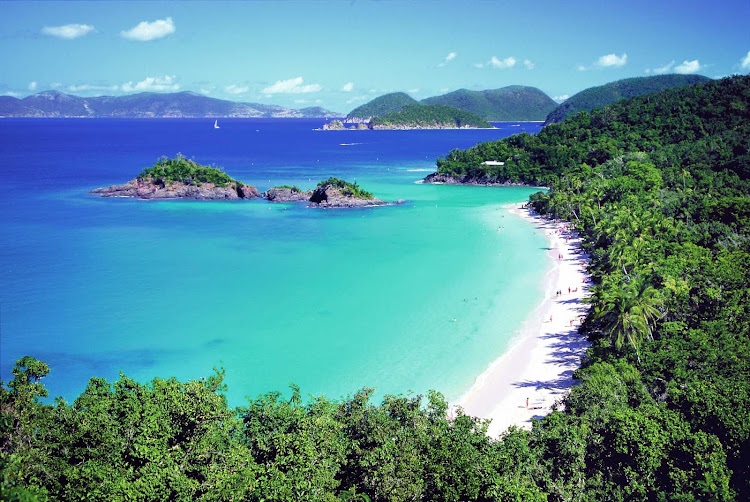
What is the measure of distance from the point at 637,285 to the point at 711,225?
18.9m

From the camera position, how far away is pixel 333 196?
241 feet

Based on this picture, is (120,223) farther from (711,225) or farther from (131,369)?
(711,225)

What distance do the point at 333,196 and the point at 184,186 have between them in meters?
24.0

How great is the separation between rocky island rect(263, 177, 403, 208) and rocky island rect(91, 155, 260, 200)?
5.98m

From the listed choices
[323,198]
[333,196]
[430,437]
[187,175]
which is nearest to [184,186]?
[187,175]

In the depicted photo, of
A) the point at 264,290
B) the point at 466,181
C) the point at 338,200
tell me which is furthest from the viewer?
the point at 466,181

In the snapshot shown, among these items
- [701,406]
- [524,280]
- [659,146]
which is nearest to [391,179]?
[659,146]

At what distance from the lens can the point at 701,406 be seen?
61.2 ft

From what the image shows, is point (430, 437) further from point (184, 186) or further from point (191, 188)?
point (184, 186)

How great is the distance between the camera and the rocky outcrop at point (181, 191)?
7888 cm

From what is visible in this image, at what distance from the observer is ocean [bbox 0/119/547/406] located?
28531mm

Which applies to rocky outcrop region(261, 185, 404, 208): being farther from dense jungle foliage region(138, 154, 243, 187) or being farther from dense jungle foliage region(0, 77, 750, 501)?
dense jungle foliage region(0, 77, 750, 501)

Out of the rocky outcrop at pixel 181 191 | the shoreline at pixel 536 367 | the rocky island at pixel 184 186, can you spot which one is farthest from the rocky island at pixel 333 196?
the shoreline at pixel 536 367

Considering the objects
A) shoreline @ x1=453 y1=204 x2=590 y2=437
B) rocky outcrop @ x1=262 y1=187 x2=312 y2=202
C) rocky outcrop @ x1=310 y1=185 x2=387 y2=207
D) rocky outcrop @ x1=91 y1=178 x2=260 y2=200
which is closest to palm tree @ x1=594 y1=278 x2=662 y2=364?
shoreline @ x1=453 y1=204 x2=590 y2=437
